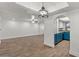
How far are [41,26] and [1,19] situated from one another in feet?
28.2

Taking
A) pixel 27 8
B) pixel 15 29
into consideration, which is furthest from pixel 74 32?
pixel 15 29

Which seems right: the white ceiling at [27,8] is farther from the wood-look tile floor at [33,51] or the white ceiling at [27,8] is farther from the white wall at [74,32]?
the wood-look tile floor at [33,51]

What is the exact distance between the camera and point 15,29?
36.4 feet

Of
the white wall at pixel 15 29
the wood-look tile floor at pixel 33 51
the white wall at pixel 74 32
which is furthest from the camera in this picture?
the white wall at pixel 15 29

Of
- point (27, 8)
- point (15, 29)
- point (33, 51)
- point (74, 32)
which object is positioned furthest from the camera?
point (15, 29)

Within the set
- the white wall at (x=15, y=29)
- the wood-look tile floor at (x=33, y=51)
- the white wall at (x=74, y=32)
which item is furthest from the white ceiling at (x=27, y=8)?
the wood-look tile floor at (x=33, y=51)

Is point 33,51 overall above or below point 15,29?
below

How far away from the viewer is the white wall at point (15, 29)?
9614mm

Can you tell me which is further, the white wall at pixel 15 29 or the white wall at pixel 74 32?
the white wall at pixel 15 29

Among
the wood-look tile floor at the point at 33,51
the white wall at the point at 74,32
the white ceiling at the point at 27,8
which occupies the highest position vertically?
the white ceiling at the point at 27,8

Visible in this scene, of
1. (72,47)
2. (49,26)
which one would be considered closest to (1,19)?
(49,26)

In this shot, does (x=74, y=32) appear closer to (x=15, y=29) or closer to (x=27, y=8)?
(x=27, y=8)

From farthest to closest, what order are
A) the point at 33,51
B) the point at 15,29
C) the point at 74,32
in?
1. the point at 15,29
2. the point at 33,51
3. the point at 74,32

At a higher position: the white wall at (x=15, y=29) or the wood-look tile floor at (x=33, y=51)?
the white wall at (x=15, y=29)
